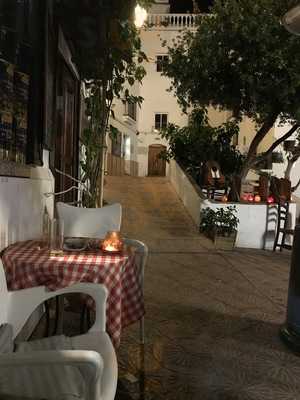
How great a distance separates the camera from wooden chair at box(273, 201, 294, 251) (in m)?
6.65

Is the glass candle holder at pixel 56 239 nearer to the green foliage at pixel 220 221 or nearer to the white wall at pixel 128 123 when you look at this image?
the green foliage at pixel 220 221

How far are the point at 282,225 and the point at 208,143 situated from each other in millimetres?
3295

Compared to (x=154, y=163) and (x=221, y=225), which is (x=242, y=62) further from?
(x=154, y=163)

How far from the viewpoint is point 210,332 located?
302 centimetres

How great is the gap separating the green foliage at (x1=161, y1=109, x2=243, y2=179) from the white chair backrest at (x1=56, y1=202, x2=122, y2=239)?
663cm

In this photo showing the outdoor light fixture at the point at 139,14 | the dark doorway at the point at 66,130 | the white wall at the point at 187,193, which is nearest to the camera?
the outdoor light fixture at the point at 139,14

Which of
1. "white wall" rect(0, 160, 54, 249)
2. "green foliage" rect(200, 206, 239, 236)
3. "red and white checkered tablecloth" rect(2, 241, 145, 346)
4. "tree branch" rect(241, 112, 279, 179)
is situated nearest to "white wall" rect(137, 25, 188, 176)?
"tree branch" rect(241, 112, 279, 179)

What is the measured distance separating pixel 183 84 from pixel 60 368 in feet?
21.0

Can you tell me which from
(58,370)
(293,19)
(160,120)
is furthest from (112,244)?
(160,120)

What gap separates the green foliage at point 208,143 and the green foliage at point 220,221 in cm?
286

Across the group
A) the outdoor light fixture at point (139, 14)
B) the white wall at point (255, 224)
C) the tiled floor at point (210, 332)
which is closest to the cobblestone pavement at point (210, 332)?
the tiled floor at point (210, 332)

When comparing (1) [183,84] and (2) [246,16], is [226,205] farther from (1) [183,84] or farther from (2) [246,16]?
(2) [246,16]

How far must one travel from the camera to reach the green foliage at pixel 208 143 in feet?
31.3

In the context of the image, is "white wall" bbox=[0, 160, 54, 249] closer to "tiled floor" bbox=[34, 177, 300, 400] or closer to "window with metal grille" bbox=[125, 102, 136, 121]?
"tiled floor" bbox=[34, 177, 300, 400]
